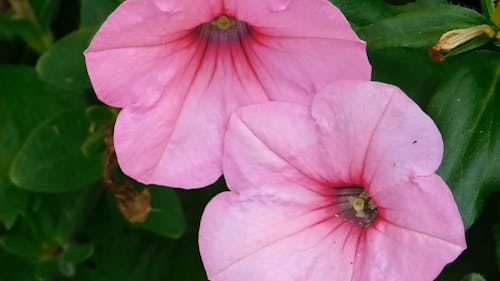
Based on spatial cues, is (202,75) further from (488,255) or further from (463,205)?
(488,255)

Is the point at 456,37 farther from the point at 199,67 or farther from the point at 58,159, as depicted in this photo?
A: the point at 58,159

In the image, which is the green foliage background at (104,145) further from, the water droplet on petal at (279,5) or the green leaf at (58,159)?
the water droplet on petal at (279,5)

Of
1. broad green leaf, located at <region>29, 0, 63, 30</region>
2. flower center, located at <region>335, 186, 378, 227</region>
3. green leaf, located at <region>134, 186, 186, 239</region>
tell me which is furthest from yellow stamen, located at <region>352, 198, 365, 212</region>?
broad green leaf, located at <region>29, 0, 63, 30</region>

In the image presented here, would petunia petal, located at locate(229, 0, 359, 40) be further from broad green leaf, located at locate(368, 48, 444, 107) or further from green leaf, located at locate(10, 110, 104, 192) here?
green leaf, located at locate(10, 110, 104, 192)

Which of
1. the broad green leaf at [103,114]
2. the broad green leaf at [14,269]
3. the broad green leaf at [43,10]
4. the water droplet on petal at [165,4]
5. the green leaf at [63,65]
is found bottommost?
the broad green leaf at [14,269]

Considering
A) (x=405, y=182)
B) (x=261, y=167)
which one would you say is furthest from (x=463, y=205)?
(x=261, y=167)

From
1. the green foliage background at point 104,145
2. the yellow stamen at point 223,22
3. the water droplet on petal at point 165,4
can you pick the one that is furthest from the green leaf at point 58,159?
the water droplet on petal at point 165,4

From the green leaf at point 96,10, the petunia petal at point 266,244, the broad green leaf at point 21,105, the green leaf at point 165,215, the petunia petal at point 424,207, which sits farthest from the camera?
the broad green leaf at point 21,105
